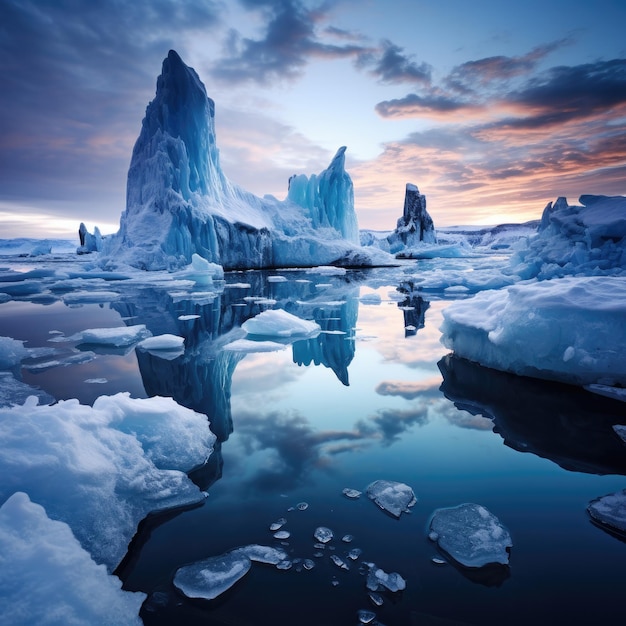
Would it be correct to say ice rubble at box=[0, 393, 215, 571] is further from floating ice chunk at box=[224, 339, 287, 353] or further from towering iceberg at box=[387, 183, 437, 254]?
towering iceberg at box=[387, 183, 437, 254]

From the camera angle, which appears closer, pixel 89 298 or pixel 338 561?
Result: pixel 338 561

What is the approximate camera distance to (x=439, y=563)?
189cm

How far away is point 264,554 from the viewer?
1956 millimetres

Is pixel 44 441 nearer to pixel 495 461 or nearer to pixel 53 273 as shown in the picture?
pixel 495 461

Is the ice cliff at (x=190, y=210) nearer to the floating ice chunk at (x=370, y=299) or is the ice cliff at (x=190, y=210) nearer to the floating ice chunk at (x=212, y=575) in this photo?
the floating ice chunk at (x=370, y=299)

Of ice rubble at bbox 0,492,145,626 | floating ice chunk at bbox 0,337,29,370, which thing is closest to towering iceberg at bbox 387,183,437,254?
floating ice chunk at bbox 0,337,29,370

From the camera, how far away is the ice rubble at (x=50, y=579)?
141cm

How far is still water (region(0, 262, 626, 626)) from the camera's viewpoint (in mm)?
1698

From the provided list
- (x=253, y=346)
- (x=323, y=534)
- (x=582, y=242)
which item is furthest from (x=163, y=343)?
(x=582, y=242)

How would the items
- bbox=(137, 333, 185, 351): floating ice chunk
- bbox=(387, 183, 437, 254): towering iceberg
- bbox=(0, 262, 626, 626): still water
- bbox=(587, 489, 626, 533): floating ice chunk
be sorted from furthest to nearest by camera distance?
bbox=(387, 183, 437, 254): towering iceberg → bbox=(137, 333, 185, 351): floating ice chunk → bbox=(587, 489, 626, 533): floating ice chunk → bbox=(0, 262, 626, 626): still water

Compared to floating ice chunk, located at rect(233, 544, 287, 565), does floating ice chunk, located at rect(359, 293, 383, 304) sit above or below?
above

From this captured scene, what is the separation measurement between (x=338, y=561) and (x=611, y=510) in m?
1.73

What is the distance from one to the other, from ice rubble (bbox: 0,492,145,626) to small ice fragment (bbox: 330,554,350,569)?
89 cm

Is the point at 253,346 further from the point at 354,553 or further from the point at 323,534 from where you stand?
the point at 354,553
